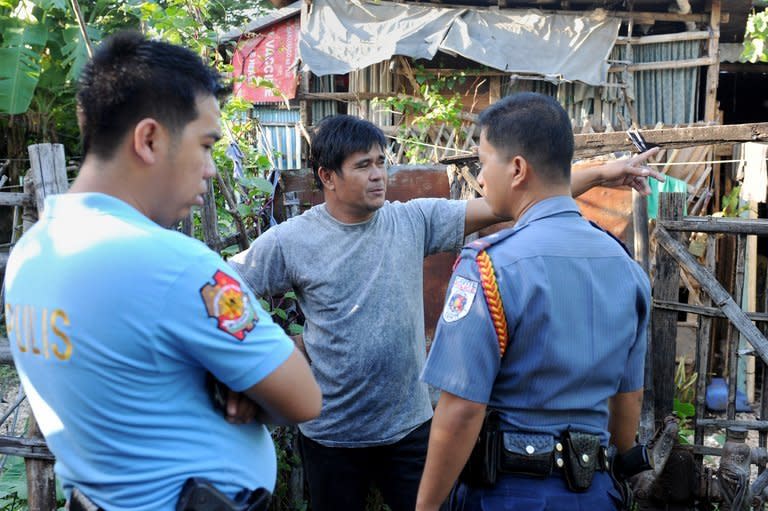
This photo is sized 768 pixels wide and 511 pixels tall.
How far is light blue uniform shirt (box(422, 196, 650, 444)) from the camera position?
6.23 ft

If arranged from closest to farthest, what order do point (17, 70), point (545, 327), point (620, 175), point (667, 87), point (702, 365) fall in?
point (545, 327)
point (620, 175)
point (702, 365)
point (17, 70)
point (667, 87)

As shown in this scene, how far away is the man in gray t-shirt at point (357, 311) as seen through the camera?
8.97ft

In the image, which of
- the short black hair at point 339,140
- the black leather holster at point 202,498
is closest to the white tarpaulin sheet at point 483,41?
the short black hair at point 339,140

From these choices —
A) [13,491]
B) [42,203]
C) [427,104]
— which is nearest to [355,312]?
[42,203]

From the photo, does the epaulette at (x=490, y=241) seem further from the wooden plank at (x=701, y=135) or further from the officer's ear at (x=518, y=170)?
the wooden plank at (x=701, y=135)

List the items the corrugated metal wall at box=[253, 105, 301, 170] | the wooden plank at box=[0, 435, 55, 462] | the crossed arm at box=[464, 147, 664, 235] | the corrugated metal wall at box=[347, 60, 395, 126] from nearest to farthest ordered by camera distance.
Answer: the crossed arm at box=[464, 147, 664, 235]
the wooden plank at box=[0, 435, 55, 462]
the corrugated metal wall at box=[347, 60, 395, 126]
the corrugated metal wall at box=[253, 105, 301, 170]

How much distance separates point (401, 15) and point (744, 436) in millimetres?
7187

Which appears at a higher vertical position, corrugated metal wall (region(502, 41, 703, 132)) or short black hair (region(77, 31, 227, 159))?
corrugated metal wall (region(502, 41, 703, 132))

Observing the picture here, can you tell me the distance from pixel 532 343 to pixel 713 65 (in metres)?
8.45

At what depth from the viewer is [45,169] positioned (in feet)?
9.55

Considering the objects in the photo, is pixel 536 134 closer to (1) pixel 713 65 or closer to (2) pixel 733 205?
(2) pixel 733 205

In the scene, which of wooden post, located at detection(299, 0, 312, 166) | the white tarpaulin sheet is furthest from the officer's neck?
wooden post, located at detection(299, 0, 312, 166)

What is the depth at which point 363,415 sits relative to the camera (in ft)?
8.98

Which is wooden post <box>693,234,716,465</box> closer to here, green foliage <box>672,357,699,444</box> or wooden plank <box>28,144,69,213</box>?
green foliage <box>672,357,699,444</box>
